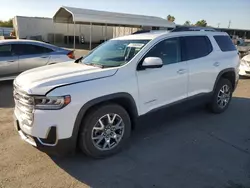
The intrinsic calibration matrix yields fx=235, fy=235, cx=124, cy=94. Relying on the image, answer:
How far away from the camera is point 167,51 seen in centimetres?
412

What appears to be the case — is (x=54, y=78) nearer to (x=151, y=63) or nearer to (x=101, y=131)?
(x=101, y=131)

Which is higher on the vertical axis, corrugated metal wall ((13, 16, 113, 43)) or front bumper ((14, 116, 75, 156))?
corrugated metal wall ((13, 16, 113, 43))

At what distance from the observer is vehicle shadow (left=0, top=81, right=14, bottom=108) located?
Result: 233 inches

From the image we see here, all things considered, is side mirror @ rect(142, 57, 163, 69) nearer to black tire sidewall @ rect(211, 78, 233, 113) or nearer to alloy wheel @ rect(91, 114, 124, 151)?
alloy wheel @ rect(91, 114, 124, 151)

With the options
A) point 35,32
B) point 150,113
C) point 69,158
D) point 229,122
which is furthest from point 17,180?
point 35,32

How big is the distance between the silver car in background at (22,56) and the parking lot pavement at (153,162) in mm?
3268

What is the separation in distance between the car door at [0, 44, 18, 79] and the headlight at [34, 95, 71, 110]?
5217 mm

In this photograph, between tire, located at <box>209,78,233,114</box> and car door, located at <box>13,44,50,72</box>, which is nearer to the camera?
tire, located at <box>209,78,233,114</box>

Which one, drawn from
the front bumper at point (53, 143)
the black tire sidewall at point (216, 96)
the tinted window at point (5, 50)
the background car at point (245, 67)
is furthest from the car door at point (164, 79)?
the background car at point (245, 67)

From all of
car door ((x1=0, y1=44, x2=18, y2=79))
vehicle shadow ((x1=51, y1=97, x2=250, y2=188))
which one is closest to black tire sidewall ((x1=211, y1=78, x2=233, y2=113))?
vehicle shadow ((x1=51, y1=97, x2=250, y2=188))

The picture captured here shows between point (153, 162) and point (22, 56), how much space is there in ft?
19.8

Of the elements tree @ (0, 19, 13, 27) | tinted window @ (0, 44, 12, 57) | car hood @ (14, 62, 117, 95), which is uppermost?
tree @ (0, 19, 13, 27)

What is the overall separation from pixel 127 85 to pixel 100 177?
131cm

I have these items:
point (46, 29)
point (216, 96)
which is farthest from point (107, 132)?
point (46, 29)
